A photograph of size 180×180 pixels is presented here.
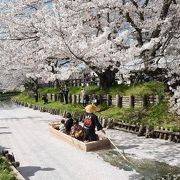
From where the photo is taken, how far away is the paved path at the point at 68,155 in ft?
39.5

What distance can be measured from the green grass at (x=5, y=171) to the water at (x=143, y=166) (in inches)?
142

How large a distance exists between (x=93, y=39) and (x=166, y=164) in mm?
7639

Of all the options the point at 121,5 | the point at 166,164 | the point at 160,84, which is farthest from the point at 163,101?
the point at 166,164

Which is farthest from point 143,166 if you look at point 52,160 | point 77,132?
point 77,132

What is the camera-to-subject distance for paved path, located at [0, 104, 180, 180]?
12055 mm

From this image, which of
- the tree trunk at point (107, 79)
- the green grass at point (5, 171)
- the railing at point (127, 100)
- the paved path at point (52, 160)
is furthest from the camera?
the tree trunk at point (107, 79)

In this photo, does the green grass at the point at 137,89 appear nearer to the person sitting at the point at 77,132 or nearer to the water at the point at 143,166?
the person sitting at the point at 77,132

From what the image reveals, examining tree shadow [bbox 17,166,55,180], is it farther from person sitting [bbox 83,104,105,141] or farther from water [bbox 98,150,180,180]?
person sitting [bbox 83,104,105,141]

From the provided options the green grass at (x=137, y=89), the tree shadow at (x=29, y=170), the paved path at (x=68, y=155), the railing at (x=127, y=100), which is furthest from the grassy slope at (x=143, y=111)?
the tree shadow at (x=29, y=170)

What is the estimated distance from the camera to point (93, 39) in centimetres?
1830

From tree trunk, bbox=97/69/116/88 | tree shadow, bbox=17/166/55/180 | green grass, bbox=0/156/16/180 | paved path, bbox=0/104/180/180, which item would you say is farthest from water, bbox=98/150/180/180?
tree trunk, bbox=97/69/116/88

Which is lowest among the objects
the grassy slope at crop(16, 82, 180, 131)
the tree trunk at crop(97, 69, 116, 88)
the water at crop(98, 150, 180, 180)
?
the water at crop(98, 150, 180, 180)

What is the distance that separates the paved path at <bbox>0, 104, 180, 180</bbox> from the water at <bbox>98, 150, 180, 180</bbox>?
0.95 feet

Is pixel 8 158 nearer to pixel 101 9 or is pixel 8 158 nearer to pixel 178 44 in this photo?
pixel 101 9
